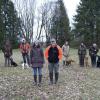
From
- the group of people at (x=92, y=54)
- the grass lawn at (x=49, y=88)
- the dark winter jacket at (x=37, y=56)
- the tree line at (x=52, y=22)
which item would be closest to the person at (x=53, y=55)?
the dark winter jacket at (x=37, y=56)

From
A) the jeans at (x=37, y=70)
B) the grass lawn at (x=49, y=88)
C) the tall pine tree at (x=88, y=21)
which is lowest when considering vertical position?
the grass lawn at (x=49, y=88)

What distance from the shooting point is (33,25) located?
7019 cm

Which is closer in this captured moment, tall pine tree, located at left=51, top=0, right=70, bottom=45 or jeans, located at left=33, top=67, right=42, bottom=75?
jeans, located at left=33, top=67, right=42, bottom=75

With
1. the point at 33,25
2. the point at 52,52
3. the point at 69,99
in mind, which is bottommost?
the point at 69,99

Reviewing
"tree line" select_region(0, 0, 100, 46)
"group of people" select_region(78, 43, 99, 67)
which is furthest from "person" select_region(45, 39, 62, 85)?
"tree line" select_region(0, 0, 100, 46)

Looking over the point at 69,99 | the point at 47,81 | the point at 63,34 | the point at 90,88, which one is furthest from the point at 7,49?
the point at 63,34

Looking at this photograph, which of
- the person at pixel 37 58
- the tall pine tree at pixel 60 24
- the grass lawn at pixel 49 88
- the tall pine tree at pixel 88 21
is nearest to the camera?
the grass lawn at pixel 49 88

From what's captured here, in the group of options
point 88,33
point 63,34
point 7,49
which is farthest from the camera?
point 63,34

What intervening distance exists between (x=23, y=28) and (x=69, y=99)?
56.8m

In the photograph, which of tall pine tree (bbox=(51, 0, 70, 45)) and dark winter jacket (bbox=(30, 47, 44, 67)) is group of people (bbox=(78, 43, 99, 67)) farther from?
tall pine tree (bbox=(51, 0, 70, 45))

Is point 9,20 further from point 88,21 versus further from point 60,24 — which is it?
point 88,21

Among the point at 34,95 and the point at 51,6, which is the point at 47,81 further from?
the point at 51,6

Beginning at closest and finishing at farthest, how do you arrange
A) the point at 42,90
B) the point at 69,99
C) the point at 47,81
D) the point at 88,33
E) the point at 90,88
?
the point at 69,99, the point at 42,90, the point at 90,88, the point at 47,81, the point at 88,33

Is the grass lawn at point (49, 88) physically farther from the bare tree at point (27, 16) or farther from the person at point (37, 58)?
the bare tree at point (27, 16)
